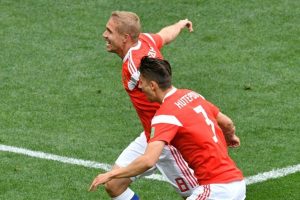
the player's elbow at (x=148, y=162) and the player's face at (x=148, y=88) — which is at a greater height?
the player's face at (x=148, y=88)

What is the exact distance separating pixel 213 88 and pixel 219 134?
5.71 metres

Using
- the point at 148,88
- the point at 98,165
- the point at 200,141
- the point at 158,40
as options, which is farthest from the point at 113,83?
the point at 200,141

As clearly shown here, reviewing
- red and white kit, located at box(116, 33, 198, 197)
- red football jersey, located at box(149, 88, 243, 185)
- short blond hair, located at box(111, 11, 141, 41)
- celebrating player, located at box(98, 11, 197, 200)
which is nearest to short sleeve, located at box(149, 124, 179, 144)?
red football jersey, located at box(149, 88, 243, 185)

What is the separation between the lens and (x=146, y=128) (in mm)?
10320

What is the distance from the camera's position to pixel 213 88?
14414mm

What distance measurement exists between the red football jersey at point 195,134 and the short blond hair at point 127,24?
172 cm

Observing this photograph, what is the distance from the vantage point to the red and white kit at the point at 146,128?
9.93 metres

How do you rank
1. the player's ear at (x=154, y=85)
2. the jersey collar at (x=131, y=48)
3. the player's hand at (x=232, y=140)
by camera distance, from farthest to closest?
the jersey collar at (x=131, y=48) < the player's hand at (x=232, y=140) < the player's ear at (x=154, y=85)

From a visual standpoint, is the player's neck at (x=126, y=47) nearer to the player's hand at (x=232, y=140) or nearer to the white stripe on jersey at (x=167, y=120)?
the player's hand at (x=232, y=140)

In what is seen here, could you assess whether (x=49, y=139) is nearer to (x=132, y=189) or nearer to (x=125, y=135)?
(x=125, y=135)

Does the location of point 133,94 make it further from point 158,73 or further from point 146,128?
point 158,73

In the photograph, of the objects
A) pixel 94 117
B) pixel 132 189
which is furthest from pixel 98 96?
pixel 132 189

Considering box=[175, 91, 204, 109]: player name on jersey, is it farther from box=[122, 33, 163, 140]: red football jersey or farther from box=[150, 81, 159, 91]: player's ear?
box=[122, 33, 163, 140]: red football jersey

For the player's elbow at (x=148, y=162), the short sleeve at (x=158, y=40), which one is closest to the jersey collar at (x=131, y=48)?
the short sleeve at (x=158, y=40)
